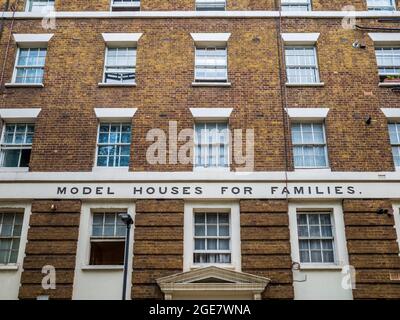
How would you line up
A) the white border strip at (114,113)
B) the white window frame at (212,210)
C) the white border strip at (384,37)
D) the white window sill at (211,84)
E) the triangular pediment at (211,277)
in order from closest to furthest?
the triangular pediment at (211,277)
the white window frame at (212,210)
the white border strip at (114,113)
the white window sill at (211,84)
the white border strip at (384,37)

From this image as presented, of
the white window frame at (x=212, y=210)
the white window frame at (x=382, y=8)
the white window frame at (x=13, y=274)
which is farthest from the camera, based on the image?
the white window frame at (x=382, y=8)

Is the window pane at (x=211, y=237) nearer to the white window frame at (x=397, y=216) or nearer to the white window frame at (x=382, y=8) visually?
the white window frame at (x=397, y=216)

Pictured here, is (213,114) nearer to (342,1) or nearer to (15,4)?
(342,1)

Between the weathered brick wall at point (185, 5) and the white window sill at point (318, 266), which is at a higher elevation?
the weathered brick wall at point (185, 5)

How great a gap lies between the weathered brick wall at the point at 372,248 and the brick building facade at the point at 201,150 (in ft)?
0.14

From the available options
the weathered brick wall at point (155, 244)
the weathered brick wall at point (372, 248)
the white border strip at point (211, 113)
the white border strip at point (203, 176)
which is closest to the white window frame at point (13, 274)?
the white border strip at point (203, 176)

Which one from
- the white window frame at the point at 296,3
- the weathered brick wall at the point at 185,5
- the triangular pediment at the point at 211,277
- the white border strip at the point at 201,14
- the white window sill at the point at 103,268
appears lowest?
the triangular pediment at the point at 211,277

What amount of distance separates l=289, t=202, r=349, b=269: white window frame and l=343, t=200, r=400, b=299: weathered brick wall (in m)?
0.21

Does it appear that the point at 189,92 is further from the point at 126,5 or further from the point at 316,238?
the point at 316,238

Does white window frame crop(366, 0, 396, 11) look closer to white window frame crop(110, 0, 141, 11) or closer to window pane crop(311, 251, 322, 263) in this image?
white window frame crop(110, 0, 141, 11)

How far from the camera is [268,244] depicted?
50.2 ft

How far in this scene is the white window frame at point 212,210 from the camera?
15286 millimetres
